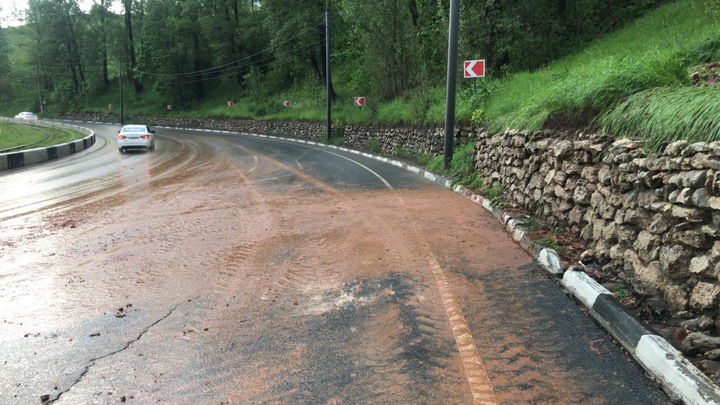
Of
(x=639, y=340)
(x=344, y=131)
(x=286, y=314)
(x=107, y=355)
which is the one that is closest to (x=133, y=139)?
(x=344, y=131)

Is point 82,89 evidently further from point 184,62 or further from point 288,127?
point 288,127

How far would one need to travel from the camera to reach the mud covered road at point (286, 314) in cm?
331

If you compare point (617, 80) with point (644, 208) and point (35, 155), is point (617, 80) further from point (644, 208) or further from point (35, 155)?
point (35, 155)

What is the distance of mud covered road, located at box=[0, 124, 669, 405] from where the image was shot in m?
3.31

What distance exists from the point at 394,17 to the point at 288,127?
18287 millimetres

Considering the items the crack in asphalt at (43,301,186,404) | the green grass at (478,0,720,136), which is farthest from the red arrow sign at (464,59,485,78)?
the crack in asphalt at (43,301,186,404)

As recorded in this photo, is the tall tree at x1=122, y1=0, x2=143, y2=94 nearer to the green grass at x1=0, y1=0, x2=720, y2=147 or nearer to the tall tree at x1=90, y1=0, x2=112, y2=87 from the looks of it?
the tall tree at x1=90, y1=0, x2=112, y2=87

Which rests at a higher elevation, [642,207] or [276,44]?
[276,44]

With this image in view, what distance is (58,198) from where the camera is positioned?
33.8 ft

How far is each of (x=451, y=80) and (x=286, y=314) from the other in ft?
37.4

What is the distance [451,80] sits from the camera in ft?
46.7

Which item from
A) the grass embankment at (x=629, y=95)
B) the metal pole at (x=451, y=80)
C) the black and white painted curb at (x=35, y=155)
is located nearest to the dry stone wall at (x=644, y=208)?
the grass embankment at (x=629, y=95)

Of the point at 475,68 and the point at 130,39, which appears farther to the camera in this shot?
the point at 130,39

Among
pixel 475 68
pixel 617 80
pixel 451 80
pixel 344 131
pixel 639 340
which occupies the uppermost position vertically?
pixel 475 68
